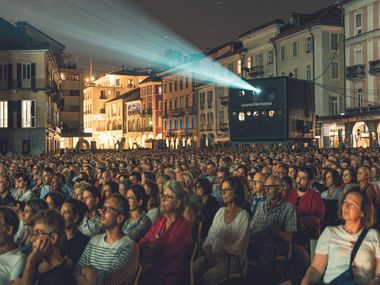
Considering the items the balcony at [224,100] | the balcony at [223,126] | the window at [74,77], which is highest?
the window at [74,77]

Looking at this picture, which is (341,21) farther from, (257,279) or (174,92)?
(257,279)

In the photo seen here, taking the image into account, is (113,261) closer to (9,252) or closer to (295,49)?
(9,252)

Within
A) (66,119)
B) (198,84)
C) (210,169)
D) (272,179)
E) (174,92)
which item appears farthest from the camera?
(66,119)

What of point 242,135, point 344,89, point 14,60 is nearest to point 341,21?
point 344,89

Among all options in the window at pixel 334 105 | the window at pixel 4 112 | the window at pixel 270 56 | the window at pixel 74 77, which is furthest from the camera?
the window at pixel 74 77

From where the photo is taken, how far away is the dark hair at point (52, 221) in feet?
15.4

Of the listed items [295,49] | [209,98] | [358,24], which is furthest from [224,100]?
[358,24]

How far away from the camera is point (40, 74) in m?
52.0

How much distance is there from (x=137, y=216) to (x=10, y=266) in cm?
235

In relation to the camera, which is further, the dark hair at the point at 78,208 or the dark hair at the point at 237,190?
the dark hair at the point at 237,190

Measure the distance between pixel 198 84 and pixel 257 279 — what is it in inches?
2852

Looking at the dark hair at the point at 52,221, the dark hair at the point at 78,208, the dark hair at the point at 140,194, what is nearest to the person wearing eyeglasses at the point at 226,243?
the dark hair at the point at 140,194

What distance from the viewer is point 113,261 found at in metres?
5.08

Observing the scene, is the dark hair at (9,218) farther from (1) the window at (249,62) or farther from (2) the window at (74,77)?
(2) the window at (74,77)
